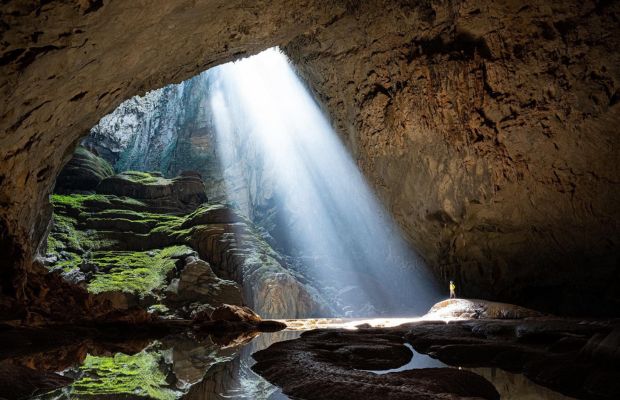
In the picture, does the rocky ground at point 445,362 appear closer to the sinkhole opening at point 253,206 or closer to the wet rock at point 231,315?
the wet rock at point 231,315

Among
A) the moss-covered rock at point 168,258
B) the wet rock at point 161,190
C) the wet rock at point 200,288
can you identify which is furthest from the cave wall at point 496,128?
the wet rock at point 161,190

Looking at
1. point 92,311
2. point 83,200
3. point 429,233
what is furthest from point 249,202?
point 92,311

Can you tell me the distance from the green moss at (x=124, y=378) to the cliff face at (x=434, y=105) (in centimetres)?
430

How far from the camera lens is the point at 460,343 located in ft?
19.5

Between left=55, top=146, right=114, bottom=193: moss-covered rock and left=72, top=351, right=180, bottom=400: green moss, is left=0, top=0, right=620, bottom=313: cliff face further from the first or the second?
left=55, top=146, right=114, bottom=193: moss-covered rock

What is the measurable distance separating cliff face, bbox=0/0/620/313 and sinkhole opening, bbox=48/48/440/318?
3.46m

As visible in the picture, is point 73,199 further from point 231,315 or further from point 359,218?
point 231,315

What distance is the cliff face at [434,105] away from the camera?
7.50 metres

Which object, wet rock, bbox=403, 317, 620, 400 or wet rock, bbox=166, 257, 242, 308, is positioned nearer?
wet rock, bbox=403, 317, 620, 400

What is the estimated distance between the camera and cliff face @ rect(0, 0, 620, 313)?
750cm

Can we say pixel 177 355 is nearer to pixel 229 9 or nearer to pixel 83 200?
pixel 229 9

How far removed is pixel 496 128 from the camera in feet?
41.6

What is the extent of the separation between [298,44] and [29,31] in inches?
445

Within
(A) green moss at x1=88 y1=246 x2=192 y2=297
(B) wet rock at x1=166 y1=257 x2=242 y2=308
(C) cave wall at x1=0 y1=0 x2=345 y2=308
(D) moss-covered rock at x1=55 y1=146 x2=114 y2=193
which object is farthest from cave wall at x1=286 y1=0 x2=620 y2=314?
(D) moss-covered rock at x1=55 y1=146 x2=114 y2=193
